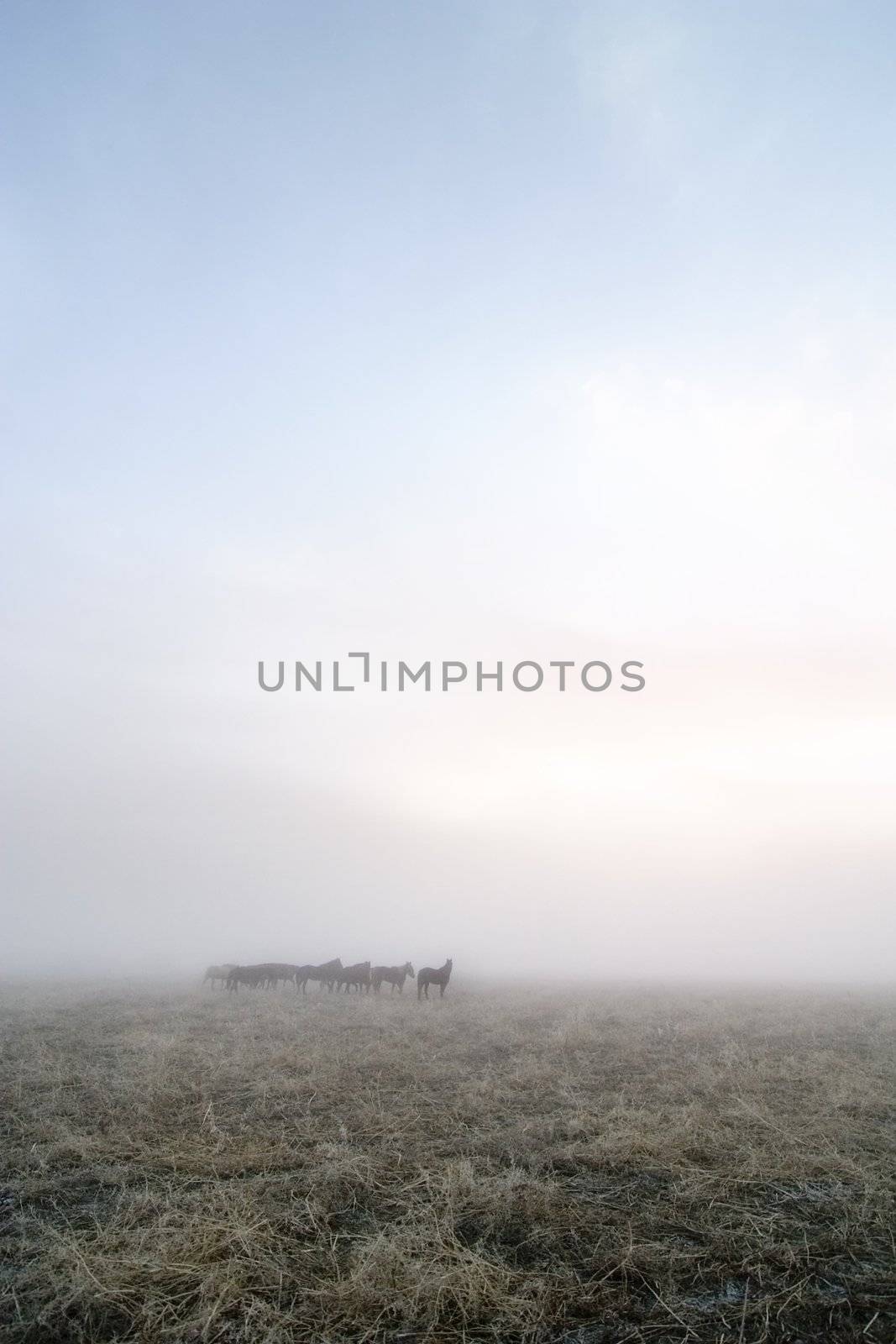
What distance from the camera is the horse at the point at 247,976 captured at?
2302 centimetres

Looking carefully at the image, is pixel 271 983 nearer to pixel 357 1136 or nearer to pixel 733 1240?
pixel 357 1136

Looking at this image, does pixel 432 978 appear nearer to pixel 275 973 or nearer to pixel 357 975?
pixel 357 975

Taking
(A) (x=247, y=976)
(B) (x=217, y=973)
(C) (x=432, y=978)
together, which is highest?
(C) (x=432, y=978)

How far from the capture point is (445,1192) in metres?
5.90

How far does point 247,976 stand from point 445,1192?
1983 centimetres

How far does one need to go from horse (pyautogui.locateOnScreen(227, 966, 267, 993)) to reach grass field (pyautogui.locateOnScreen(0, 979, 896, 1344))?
36.7 feet

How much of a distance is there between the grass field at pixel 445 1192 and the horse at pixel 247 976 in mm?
11184

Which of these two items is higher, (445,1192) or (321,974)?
(445,1192)

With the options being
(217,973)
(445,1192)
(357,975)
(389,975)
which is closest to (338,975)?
(357,975)

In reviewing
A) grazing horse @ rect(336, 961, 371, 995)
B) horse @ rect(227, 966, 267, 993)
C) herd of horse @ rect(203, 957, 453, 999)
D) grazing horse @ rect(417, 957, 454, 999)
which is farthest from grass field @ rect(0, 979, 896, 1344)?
horse @ rect(227, 966, 267, 993)

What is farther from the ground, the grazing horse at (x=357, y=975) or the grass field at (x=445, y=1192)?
the grass field at (x=445, y=1192)

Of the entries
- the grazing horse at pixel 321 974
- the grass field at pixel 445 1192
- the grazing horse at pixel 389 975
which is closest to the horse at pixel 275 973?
the grazing horse at pixel 321 974

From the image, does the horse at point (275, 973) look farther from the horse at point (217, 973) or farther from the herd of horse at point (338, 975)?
the horse at point (217, 973)

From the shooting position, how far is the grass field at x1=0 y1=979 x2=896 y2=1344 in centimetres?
431
